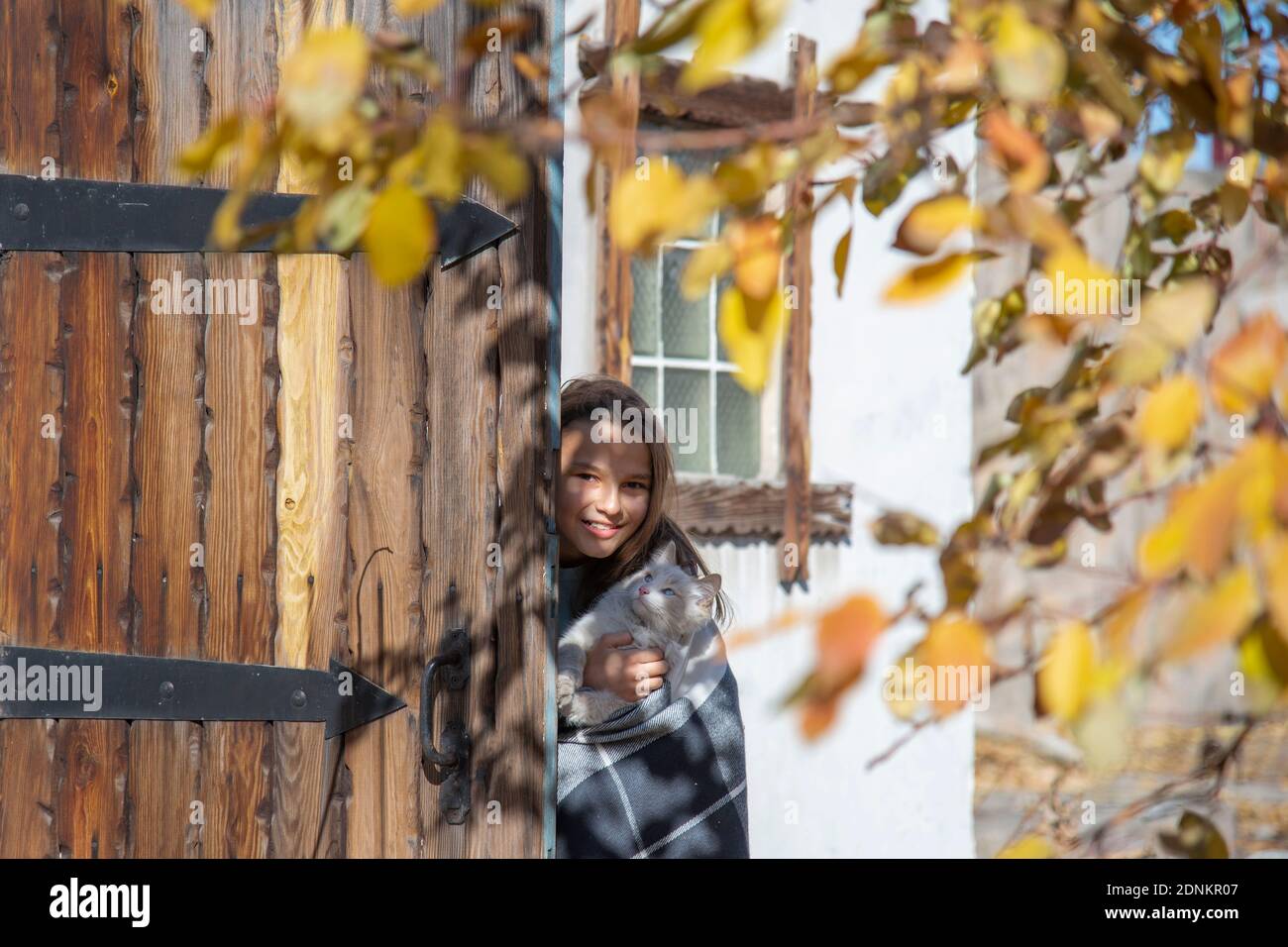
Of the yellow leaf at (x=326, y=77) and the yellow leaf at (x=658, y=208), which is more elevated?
the yellow leaf at (x=326, y=77)

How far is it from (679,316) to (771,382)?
0.46 metres

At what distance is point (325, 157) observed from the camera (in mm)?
893

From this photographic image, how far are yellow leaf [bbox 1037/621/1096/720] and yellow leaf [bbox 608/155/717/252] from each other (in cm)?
38

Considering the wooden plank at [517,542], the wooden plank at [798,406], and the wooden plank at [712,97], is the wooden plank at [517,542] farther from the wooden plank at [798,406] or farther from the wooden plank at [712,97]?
the wooden plank at [798,406]

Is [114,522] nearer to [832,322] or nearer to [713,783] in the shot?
[713,783]

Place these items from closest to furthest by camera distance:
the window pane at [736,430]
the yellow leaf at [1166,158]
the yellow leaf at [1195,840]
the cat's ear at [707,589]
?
the yellow leaf at [1195,840], the yellow leaf at [1166,158], the cat's ear at [707,589], the window pane at [736,430]

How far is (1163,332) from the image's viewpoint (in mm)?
806

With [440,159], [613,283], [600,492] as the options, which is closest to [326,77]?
[440,159]

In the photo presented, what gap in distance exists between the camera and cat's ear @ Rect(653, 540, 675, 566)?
272cm

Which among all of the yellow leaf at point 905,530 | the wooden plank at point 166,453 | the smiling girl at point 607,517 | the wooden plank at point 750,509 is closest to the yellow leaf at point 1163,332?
the yellow leaf at point 905,530

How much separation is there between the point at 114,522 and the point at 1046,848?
5.32ft

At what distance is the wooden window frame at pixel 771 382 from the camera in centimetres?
421

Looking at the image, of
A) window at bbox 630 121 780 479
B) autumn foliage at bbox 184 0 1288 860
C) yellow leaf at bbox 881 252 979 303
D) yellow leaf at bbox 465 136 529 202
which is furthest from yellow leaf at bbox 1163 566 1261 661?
window at bbox 630 121 780 479

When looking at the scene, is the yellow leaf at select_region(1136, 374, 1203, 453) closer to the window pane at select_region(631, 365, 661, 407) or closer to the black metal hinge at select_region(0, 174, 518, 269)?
the black metal hinge at select_region(0, 174, 518, 269)
